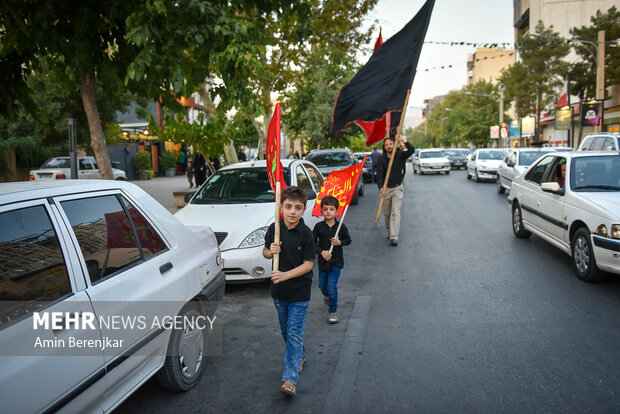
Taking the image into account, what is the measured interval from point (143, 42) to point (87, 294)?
4.18 metres

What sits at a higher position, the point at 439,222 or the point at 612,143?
the point at 612,143

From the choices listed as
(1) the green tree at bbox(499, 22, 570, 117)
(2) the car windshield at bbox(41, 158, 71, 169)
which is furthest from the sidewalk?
(1) the green tree at bbox(499, 22, 570, 117)

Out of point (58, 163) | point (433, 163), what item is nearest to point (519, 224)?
point (58, 163)

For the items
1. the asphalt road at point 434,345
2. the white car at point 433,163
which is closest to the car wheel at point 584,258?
the asphalt road at point 434,345

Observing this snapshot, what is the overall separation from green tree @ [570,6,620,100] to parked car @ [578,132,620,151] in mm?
20134

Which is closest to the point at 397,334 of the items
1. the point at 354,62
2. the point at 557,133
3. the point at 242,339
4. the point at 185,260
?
the point at 242,339

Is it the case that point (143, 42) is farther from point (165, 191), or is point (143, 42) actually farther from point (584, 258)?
point (165, 191)

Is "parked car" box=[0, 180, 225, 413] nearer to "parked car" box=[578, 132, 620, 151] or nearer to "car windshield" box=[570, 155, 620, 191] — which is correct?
"car windshield" box=[570, 155, 620, 191]

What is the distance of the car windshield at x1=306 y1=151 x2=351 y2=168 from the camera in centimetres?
1748

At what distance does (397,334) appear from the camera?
4500 millimetres

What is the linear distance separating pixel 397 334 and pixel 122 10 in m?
5.48

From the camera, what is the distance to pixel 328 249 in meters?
4.86

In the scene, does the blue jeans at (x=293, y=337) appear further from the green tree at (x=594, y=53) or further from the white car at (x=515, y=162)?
the green tree at (x=594, y=53)

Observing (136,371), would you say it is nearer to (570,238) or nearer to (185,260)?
(185,260)
